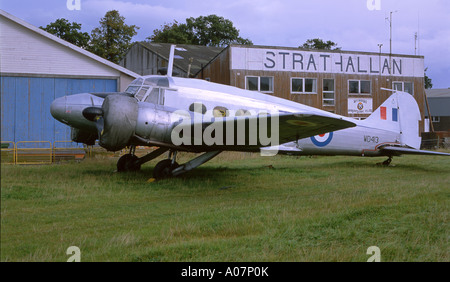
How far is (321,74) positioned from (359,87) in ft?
8.48

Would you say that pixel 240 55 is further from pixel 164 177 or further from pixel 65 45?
pixel 164 177

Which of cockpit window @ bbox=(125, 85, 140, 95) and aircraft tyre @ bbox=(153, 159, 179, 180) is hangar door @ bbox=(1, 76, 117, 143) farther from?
aircraft tyre @ bbox=(153, 159, 179, 180)

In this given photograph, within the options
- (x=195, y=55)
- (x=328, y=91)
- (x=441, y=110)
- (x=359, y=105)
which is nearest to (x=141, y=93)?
(x=195, y=55)

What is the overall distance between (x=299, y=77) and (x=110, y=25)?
1479cm

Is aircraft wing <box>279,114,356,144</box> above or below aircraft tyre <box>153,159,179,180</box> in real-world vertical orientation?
above

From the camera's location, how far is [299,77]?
70.6ft

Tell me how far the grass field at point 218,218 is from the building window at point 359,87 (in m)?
13.5

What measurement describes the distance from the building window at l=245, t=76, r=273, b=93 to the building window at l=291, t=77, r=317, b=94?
51.4 inches

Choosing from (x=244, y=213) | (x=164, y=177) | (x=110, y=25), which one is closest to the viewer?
(x=244, y=213)

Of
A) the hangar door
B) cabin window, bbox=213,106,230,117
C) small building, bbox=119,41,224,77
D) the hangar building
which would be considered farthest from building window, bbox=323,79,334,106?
cabin window, bbox=213,106,230,117

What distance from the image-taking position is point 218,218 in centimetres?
569

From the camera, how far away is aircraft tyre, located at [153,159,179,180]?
31.6 ft

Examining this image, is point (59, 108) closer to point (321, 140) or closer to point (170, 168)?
point (170, 168)
